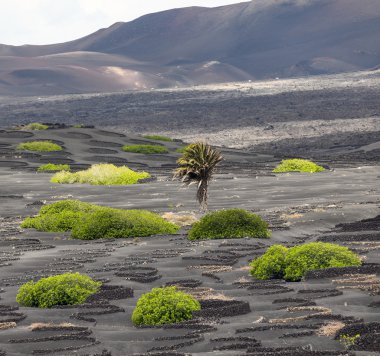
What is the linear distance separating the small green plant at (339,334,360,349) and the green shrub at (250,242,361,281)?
4.36m

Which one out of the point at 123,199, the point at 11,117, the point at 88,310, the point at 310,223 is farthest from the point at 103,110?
the point at 88,310

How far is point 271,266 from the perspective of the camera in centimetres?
1524

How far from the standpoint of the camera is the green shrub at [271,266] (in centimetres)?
1527

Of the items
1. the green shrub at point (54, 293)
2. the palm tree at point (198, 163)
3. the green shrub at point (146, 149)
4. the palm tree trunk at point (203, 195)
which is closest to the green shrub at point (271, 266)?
the green shrub at point (54, 293)

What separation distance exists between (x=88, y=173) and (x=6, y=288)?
25674 mm

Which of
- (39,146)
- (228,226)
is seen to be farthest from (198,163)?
(39,146)

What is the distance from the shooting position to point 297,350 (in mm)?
10094

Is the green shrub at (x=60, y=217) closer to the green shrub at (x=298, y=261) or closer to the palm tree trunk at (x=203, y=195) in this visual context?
the palm tree trunk at (x=203, y=195)

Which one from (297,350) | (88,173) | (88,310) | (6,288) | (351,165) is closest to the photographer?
(297,350)

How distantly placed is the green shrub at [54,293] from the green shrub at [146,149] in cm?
4757

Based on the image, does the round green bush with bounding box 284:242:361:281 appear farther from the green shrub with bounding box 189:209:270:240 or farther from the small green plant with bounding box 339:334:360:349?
the green shrub with bounding box 189:209:270:240

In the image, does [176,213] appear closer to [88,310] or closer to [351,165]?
[88,310]

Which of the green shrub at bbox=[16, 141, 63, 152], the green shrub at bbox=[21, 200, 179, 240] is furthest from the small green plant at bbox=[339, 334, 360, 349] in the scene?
the green shrub at bbox=[16, 141, 63, 152]

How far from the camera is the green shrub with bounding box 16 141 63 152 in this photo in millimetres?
60812
